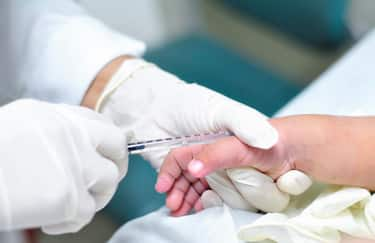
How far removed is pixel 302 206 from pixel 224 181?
107mm

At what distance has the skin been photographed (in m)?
0.73

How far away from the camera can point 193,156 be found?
764mm

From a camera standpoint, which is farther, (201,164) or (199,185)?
(199,185)

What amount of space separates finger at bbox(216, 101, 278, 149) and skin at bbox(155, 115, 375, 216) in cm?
1

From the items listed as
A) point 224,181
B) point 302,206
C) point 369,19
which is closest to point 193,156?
point 224,181

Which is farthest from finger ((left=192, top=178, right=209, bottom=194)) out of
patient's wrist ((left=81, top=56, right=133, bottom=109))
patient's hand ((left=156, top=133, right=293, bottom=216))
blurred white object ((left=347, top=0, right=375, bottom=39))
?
blurred white object ((left=347, top=0, right=375, bottom=39))

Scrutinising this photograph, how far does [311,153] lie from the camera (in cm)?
76

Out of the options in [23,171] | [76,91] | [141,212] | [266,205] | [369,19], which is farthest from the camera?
[369,19]

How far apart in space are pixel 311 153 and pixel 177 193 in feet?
0.61

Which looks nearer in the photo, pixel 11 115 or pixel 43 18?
pixel 11 115

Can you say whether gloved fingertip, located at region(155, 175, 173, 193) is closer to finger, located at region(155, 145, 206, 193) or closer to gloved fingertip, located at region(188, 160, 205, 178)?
finger, located at region(155, 145, 206, 193)

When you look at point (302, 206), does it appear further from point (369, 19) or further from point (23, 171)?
point (369, 19)

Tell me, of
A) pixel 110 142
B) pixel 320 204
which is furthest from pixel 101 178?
pixel 320 204

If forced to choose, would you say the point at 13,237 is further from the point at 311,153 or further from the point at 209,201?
the point at 311,153
